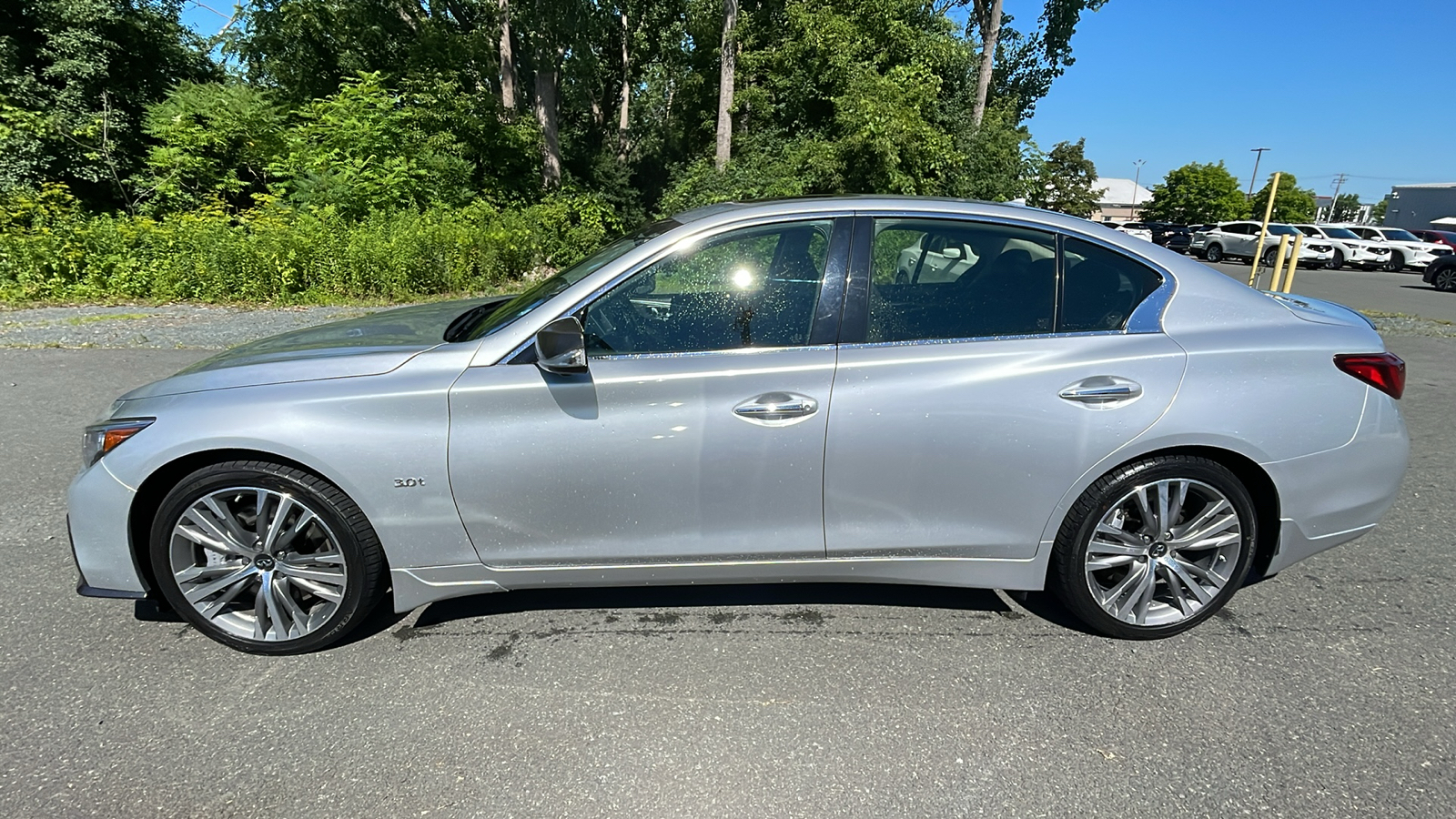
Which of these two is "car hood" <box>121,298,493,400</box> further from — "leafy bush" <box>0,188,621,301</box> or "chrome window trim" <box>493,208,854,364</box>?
"leafy bush" <box>0,188,621,301</box>

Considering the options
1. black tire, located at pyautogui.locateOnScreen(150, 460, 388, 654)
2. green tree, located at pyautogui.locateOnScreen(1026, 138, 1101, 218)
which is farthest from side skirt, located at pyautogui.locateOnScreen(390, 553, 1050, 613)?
green tree, located at pyautogui.locateOnScreen(1026, 138, 1101, 218)

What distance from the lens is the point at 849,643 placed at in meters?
2.93

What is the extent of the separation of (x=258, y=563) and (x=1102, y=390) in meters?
3.09

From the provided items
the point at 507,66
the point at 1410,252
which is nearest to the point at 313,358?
the point at 507,66

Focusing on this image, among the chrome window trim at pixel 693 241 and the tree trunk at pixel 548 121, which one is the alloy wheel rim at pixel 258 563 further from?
the tree trunk at pixel 548 121

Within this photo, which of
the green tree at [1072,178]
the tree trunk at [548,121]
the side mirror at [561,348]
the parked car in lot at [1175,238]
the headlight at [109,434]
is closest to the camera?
the side mirror at [561,348]

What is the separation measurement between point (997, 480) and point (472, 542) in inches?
74.8

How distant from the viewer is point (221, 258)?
10.4 meters

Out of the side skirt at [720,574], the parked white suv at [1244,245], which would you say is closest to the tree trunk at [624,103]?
the parked white suv at [1244,245]

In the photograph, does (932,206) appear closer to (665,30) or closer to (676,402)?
(676,402)

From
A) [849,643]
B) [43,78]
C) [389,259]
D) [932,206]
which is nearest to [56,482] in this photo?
[849,643]

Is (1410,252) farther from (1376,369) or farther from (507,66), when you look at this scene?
(1376,369)

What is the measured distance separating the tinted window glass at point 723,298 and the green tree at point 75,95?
712 inches

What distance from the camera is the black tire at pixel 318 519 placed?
2.63 meters
